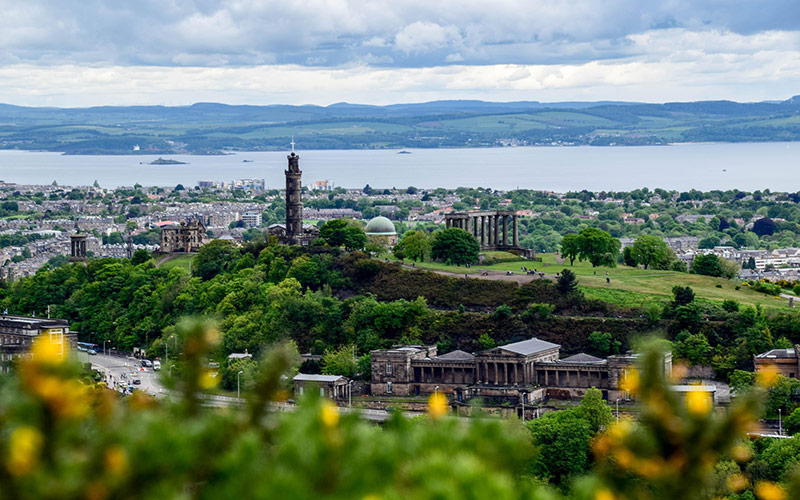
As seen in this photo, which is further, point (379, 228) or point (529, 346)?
point (379, 228)

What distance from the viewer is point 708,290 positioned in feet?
229

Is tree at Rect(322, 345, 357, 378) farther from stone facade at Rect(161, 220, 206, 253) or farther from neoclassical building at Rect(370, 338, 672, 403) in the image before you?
stone facade at Rect(161, 220, 206, 253)

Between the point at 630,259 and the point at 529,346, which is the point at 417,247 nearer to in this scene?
the point at 630,259

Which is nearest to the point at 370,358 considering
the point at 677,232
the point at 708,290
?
the point at 708,290

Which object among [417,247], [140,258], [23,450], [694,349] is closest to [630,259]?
Result: [417,247]

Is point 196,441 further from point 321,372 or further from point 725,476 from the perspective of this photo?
point 321,372

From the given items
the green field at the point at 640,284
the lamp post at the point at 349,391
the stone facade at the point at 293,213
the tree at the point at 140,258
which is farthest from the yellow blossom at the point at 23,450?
the tree at the point at 140,258

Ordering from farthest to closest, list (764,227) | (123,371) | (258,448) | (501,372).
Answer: (764,227)
(123,371)
(501,372)
(258,448)

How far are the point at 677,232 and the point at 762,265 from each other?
28529 millimetres

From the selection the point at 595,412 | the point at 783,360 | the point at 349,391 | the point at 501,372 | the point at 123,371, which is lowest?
the point at 123,371

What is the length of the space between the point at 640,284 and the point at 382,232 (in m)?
26.0

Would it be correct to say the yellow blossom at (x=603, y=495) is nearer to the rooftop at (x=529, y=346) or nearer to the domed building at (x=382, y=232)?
the rooftop at (x=529, y=346)

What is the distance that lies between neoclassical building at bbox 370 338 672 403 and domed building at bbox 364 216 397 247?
27044 millimetres

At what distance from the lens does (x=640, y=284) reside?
7156cm
